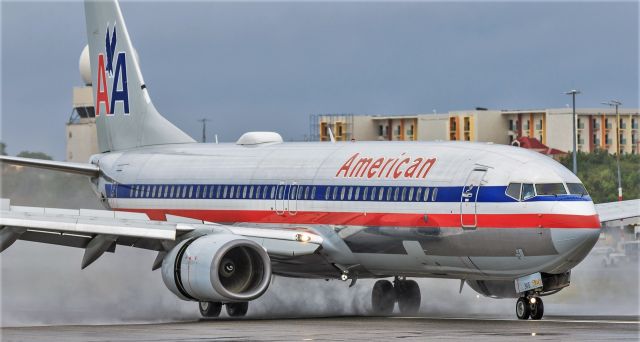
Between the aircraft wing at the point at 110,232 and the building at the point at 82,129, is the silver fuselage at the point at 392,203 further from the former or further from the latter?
the building at the point at 82,129

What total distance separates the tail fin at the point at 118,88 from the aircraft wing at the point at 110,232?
7.99 metres

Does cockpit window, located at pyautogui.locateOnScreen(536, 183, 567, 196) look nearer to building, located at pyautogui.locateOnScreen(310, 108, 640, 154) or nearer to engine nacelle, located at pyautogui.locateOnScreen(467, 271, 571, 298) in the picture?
engine nacelle, located at pyautogui.locateOnScreen(467, 271, 571, 298)

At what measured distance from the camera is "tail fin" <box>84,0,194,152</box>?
4388 centimetres

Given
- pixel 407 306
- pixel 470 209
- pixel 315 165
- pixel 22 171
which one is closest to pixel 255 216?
pixel 315 165

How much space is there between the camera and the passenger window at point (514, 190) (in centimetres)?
3116

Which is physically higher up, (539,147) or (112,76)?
(112,76)

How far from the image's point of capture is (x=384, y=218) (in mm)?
33562

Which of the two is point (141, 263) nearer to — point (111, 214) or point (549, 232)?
point (111, 214)

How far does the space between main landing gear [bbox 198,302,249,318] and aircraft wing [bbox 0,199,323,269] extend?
65.4 inches

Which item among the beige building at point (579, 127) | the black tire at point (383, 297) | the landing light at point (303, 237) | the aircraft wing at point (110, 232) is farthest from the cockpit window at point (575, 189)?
the beige building at point (579, 127)

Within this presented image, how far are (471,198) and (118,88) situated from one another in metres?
16.4

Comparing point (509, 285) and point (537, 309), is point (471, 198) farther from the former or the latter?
point (509, 285)

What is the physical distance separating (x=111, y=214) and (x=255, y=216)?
3.99 meters

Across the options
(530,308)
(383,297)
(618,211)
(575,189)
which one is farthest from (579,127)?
(575,189)
